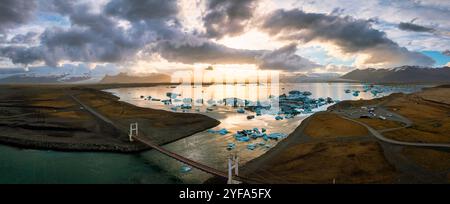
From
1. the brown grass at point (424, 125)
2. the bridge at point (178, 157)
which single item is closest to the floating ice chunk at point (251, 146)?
the bridge at point (178, 157)

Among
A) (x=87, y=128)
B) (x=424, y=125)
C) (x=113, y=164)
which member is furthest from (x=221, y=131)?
(x=424, y=125)

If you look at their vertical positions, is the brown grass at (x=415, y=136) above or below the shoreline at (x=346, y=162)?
above

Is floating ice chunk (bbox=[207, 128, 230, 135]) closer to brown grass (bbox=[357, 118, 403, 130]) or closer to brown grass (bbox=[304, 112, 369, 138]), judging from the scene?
brown grass (bbox=[304, 112, 369, 138])

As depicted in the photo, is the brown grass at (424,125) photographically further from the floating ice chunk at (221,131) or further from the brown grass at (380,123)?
the floating ice chunk at (221,131)

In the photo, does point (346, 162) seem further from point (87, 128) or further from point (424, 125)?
point (87, 128)

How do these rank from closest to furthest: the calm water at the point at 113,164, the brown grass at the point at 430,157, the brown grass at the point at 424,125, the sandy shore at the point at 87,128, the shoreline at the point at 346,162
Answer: the shoreline at the point at 346,162 < the brown grass at the point at 430,157 < the calm water at the point at 113,164 < the sandy shore at the point at 87,128 < the brown grass at the point at 424,125

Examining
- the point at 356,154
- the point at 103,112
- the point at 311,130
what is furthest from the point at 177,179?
the point at 103,112

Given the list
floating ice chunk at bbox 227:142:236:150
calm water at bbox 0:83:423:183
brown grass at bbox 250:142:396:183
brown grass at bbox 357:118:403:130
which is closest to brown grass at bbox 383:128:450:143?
brown grass at bbox 357:118:403:130
